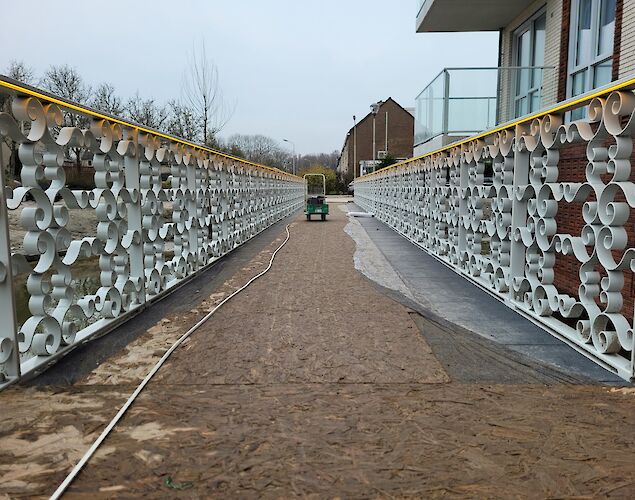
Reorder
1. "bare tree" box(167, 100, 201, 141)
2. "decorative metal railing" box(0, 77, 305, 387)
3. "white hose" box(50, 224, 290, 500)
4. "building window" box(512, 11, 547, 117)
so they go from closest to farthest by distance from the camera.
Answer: "white hose" box(50, 224, 290, 500) < "decorative metal railing" box(0, 77, 305, 387) < "building window" box(512, 11, 547, 117) < "bare tree" box(167, 100, 201, 141)

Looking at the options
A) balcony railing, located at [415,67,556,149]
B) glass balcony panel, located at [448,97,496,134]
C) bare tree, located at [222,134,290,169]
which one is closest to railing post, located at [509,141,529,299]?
balcony railing, located at [415,67,556,149]

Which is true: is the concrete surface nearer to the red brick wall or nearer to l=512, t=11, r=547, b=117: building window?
the red brick wall

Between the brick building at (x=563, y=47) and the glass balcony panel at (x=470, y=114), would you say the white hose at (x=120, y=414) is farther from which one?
the glass balcony panel at (x=470, y=114)

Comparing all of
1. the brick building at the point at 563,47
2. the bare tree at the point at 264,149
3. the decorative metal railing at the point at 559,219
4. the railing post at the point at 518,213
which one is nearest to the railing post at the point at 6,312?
the decorative metal railing at the point at 559,219

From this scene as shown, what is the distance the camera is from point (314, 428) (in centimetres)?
319

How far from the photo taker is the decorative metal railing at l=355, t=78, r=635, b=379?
13.7 ft

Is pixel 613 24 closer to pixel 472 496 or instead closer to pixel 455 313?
pixel 455 313

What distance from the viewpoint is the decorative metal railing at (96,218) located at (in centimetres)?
390

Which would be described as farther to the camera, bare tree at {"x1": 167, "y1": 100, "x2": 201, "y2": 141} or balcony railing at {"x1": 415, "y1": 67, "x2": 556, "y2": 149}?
bare tree at {"x1": 167, "y1": 100, "x2": 201, "y2": 141}

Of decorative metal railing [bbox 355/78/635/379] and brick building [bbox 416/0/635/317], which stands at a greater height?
brick building [bbox 416/0/635/317]

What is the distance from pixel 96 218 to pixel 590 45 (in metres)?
8.47

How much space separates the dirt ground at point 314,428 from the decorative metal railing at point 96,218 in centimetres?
55

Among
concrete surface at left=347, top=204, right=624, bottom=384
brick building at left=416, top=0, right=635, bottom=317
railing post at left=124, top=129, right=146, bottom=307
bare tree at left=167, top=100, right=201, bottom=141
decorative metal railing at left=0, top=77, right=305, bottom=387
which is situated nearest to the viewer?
decorative metal railing at left=0, top=77, right=305, bottom=387

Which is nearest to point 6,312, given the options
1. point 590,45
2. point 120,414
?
point 120,414
